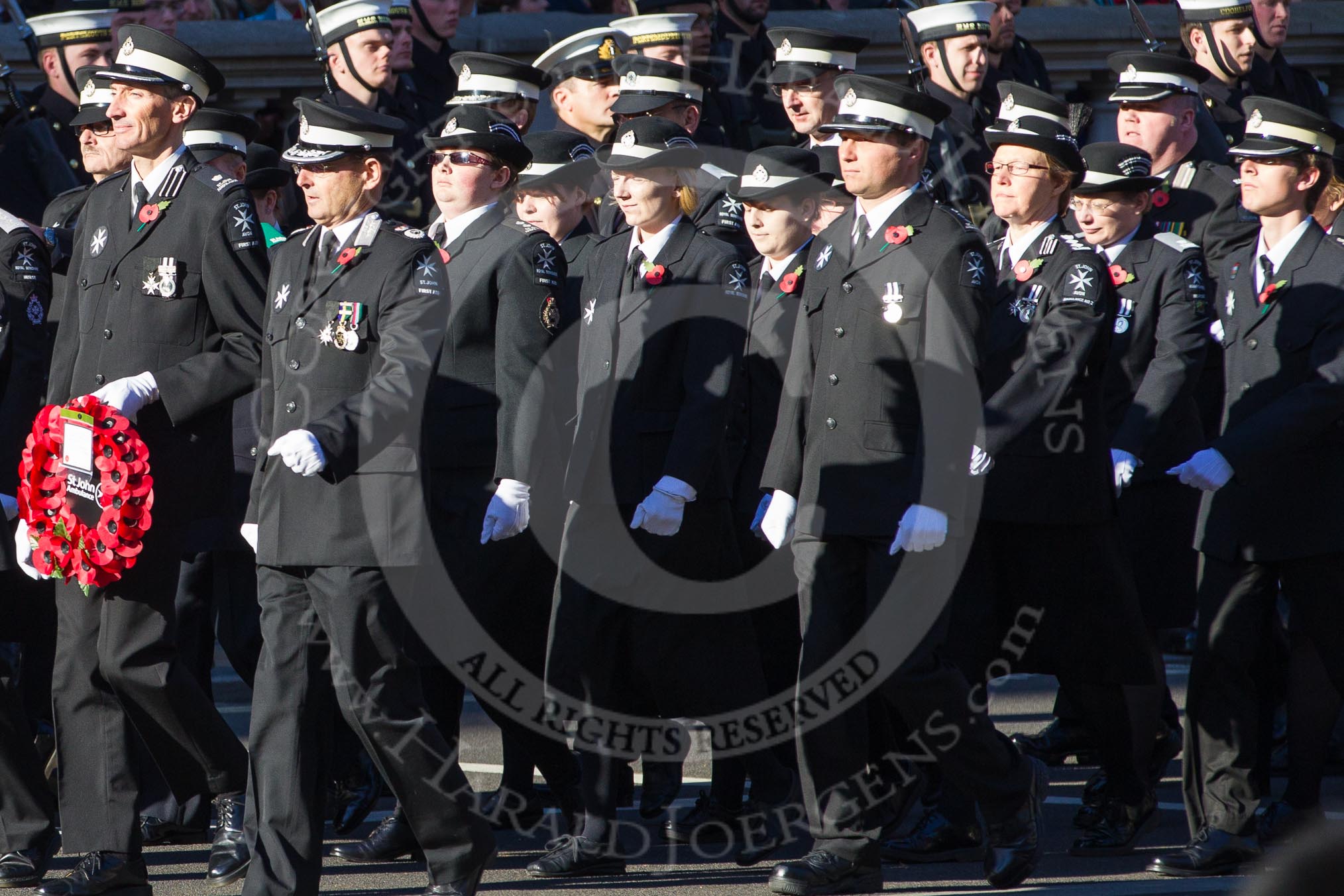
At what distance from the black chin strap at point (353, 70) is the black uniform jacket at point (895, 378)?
11.8ft

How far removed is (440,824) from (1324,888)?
335 centimetres

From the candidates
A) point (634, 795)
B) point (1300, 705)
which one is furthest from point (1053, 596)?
point (634, 795)

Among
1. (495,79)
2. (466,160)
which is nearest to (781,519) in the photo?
(466,160)

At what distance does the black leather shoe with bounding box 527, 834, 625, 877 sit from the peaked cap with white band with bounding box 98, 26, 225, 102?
2.31 m

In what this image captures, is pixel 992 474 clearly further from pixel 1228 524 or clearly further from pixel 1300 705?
pixel 1300 705

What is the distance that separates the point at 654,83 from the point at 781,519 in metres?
2.51

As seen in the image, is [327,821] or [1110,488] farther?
[327,821]

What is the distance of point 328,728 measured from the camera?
16.1 ft

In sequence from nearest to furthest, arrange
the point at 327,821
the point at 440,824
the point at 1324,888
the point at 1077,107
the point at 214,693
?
1. the point at 1324,888
2. the point at 440,824
3. the point at 327,821
4. the point at 214,693
5. the point at 1077,107

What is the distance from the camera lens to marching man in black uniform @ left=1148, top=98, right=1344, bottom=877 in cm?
545

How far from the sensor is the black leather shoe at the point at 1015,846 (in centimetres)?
524

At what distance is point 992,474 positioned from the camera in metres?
5.76

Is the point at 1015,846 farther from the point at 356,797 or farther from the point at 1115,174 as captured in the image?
the point at 1115,174

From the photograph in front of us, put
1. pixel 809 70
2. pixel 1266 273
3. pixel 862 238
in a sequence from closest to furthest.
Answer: pixel 862 238 < pixel 1266 273 < pixel 809 70
